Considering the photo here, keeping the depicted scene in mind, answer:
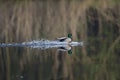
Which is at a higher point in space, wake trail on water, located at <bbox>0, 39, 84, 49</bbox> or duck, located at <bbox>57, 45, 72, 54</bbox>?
wake trail on water, located at <bbox>0, 39, 84, 49</bbox>

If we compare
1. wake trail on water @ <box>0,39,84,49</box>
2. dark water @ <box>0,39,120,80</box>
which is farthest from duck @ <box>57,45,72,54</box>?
wake trail on water @ <box>0,39,84,49</box>

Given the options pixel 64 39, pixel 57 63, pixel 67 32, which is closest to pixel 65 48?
pixel 64 39

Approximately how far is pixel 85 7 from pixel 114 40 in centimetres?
325

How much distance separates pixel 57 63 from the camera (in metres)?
7.34

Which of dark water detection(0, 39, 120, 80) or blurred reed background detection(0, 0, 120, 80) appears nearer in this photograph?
dark water detection(0, 39, 120, 80)

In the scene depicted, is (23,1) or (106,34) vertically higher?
(23,1)

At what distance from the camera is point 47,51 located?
315 inches

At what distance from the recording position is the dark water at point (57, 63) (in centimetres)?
664

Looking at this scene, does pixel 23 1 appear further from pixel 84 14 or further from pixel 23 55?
pixel 23 55

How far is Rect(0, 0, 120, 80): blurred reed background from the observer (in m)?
6.89

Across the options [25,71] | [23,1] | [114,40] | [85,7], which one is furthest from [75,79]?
[23,1]

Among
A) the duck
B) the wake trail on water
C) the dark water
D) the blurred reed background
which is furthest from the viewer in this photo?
the wake trail on water

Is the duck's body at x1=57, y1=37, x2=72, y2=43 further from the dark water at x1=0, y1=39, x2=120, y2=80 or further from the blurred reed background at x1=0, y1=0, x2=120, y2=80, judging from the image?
the blurred reed background at x1=0, y1=0, x2=120, y2=80

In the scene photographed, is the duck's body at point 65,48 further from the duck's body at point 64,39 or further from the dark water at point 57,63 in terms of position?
the duck's body at point 64,39
